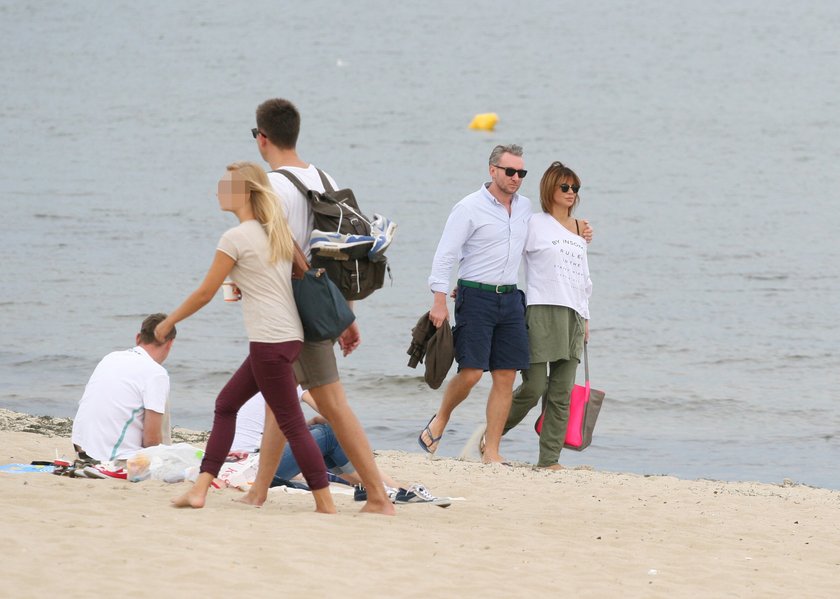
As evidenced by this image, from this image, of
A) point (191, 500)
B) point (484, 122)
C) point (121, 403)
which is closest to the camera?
point (191, 500)

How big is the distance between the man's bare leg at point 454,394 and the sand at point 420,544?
2.14 ft

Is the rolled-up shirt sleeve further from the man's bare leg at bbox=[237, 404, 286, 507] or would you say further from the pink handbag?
the man's bare leg at bbox=[237, 404, 286, 507]

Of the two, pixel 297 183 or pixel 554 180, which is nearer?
pixel 297 183

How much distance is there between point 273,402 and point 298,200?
35.8 inches

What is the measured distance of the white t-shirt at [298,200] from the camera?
5.59 m

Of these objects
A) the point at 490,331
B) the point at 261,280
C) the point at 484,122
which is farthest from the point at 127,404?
the point at 484,122

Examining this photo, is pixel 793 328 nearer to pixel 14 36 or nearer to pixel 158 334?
pixel 158 334

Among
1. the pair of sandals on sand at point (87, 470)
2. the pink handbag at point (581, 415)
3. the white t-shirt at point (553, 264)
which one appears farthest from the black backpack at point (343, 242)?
the pink handbag at point (581, 415)

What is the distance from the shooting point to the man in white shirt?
7.53 meters

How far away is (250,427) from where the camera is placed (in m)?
7.08

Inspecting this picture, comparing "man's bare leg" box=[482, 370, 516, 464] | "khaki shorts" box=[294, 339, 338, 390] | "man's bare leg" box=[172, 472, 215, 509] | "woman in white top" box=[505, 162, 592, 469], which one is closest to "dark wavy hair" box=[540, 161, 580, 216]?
"woman in white top" box=[505, 162, 592, 469]

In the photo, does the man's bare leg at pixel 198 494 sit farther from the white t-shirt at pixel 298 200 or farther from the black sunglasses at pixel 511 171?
the black sunglasses at pixel 511 171

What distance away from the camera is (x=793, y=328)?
54.0 feet

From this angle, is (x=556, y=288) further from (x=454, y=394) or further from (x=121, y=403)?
(x=121, y=403)
